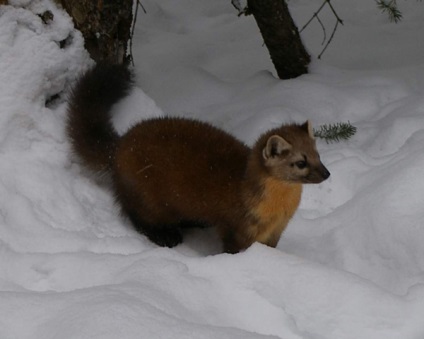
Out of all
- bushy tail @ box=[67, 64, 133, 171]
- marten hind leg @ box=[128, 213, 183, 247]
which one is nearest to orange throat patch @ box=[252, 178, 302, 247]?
marten hind leg @ box=[128, 213, 183, 247]

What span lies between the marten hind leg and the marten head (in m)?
0.57

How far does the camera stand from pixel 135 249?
132 inches

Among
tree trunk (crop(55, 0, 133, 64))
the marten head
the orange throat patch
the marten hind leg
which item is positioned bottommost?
the marten hind leg

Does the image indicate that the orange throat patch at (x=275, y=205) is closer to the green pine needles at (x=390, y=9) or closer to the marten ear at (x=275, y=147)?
the marten ear at (x=275, y=147)

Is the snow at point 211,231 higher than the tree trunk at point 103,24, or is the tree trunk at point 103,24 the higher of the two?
the tree trunk at point 103,24

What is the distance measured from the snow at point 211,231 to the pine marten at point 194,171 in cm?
11

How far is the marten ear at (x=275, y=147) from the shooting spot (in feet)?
11.4

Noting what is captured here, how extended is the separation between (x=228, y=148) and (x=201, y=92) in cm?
136

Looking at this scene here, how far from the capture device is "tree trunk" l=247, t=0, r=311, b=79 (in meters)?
4.99

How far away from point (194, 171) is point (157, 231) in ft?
1.10

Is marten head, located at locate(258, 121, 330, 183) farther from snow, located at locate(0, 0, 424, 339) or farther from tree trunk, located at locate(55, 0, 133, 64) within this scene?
tree trunk, located at locate(55, 0, 133, 64)

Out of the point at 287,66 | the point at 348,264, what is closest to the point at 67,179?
the point at 348,264

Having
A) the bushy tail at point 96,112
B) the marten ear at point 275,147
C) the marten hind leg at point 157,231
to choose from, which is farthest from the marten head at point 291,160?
the bushy tail at point 96,112

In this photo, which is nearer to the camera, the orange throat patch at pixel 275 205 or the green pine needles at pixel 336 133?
the orange throat patch at pixel 275 205
